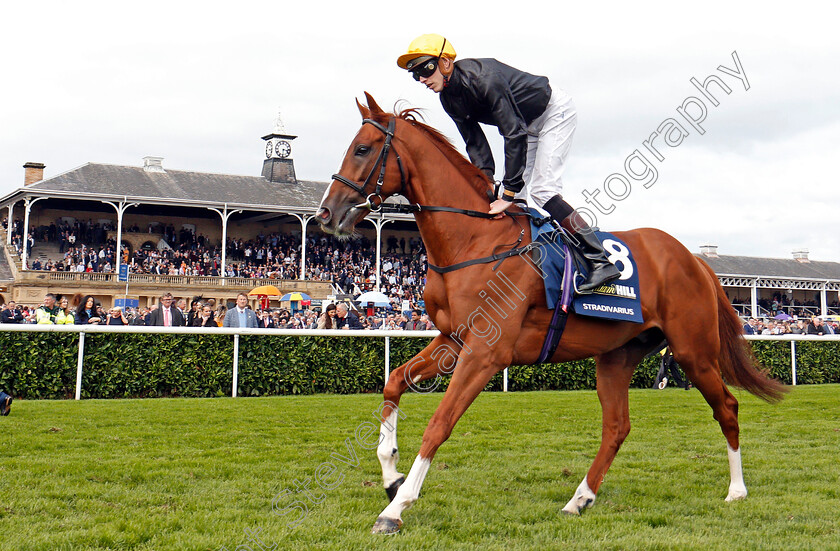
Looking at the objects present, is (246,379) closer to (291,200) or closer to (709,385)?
(709,385)

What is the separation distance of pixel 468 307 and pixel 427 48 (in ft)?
4.64

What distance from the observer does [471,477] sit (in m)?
4.99

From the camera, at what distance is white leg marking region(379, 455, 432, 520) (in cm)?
366

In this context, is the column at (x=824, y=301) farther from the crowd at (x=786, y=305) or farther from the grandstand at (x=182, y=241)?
the grandstand at (x=182, y=241)

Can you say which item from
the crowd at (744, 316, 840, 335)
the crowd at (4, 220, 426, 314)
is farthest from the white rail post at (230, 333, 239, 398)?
the crowd at (4, 220, 426, 314)

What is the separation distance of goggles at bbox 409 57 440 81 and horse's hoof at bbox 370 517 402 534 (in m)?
2.33

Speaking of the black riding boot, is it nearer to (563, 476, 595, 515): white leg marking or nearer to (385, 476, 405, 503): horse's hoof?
(563, 476, 595, 515): white leg marking

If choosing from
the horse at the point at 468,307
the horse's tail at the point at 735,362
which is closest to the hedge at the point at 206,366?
the horse's tail at the point at 735,362

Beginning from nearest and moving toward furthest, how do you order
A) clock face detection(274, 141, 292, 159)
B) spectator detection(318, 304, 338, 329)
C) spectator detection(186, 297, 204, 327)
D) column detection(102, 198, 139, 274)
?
spectator detection(186, 297, 204, 327) → spectator detection(318, 304, 338, 329) → column detection(102, 198, 139, 274) → clock face detection(274, 141, 292, 159)

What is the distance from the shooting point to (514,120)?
4.19 m

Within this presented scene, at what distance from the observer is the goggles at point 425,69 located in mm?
4219

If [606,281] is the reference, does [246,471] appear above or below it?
below

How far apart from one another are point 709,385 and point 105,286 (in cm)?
3067

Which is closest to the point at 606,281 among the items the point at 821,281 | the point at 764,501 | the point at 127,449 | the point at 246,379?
the point at 764,501
